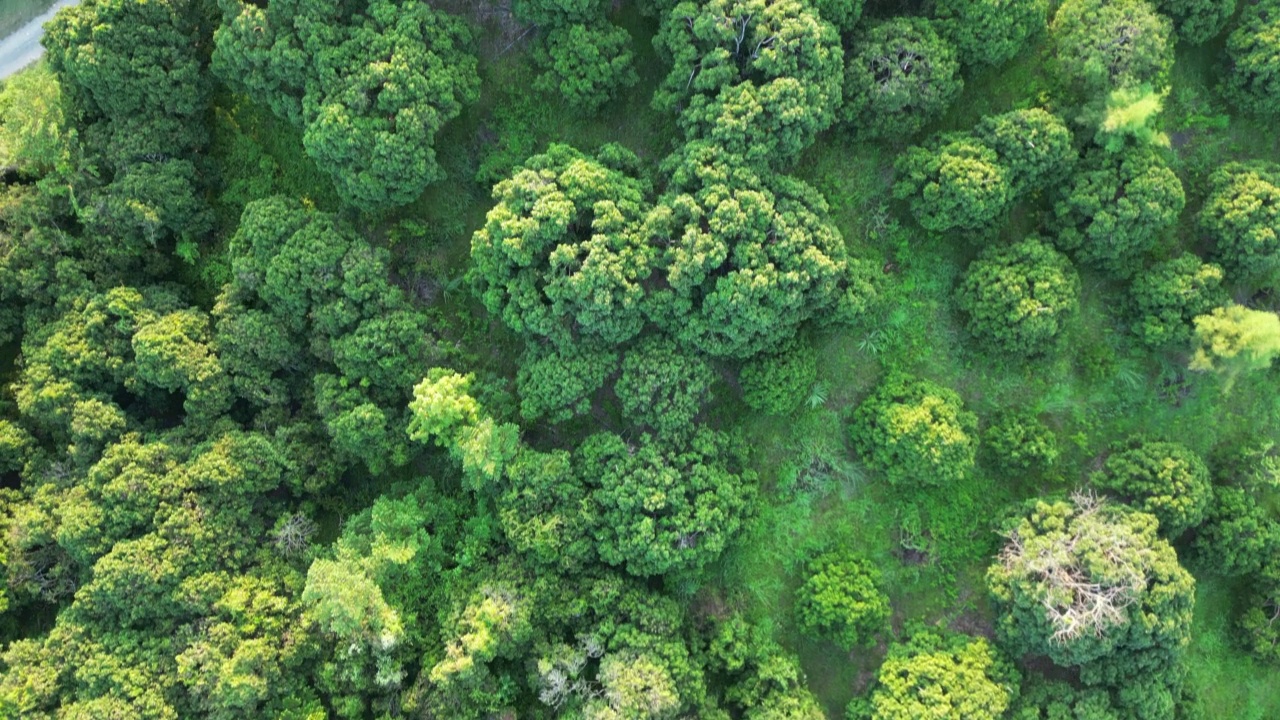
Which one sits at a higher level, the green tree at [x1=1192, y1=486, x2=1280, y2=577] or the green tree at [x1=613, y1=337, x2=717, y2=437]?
the green tree at [x1=613, y1=337, x2=717, y2=437]

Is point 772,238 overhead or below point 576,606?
overhead

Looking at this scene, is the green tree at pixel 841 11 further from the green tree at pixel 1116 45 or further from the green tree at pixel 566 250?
the green tree at pixel 566 250

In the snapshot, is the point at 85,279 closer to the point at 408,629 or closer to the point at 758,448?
the point at 408,629

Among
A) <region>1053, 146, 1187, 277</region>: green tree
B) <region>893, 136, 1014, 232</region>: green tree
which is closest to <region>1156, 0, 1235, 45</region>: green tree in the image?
<region>1053, 146, 1187, 277</region>: green tree

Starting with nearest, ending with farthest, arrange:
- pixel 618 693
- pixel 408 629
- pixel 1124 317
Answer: pixel 618 693, pixel 408 629, pixel 1124 317

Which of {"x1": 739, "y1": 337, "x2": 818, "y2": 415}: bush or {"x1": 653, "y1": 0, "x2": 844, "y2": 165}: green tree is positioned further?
{"x1": 739, "y1": 337, "x2": 818, "y2": 415}: bush

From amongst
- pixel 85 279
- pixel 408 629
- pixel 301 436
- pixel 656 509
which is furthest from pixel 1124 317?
pixel 85 279

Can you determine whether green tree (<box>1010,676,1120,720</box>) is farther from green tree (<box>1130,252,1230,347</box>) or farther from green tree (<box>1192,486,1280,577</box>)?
green tree (<box>1130,252,1230,347</box>)
